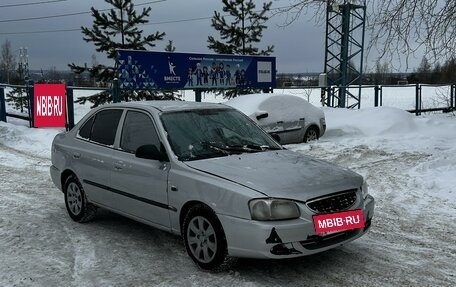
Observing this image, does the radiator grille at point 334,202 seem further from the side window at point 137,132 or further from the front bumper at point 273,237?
the side window at point 137,132

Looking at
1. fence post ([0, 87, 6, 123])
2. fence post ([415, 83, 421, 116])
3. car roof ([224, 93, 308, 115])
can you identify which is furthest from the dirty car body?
fence post ([415, 83, 421, 116])

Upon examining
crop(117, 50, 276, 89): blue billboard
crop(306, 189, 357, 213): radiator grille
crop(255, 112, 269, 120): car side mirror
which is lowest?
crop(306, 189, 357, 213): radiator grille

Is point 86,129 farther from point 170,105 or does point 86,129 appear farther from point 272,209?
point 272,209

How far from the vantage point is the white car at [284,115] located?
38.8 feet

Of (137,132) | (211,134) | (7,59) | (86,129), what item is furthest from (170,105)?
(7,59)

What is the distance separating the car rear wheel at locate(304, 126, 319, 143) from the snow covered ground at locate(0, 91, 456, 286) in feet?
11.0

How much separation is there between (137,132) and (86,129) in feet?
3.82

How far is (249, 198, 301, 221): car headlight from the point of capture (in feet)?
13.1

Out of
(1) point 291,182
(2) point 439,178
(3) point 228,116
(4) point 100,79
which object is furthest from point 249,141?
(4) point 100,79

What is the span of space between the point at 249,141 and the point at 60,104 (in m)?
10.8

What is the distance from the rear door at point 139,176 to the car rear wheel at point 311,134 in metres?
7.85

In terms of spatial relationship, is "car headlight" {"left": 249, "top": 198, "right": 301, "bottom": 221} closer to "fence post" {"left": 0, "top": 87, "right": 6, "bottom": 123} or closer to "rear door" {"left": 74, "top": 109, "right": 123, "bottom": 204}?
"rear door" {"left": 74, "top": 109, "right": 123, "bottom": 204}

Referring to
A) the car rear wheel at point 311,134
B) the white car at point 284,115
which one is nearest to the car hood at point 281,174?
the white car at point 284,115

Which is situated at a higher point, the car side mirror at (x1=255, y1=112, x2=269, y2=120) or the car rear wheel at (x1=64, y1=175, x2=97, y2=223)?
the car side mirror at (x1=255, y1=112, x2=269, y2=120)
